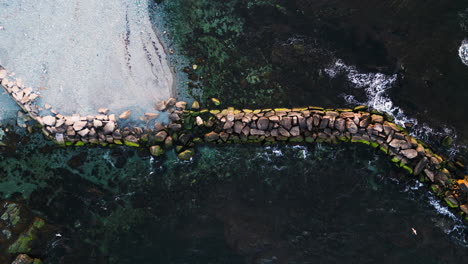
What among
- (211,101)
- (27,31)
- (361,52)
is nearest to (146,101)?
(211,101)

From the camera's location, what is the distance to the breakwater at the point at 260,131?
12422 millimetres

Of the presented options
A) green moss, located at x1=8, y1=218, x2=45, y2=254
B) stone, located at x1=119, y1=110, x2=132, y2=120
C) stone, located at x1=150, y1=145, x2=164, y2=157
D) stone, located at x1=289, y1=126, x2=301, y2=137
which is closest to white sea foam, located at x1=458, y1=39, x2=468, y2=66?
stone, located at x1=289, y1=126, x2=301, y2=137

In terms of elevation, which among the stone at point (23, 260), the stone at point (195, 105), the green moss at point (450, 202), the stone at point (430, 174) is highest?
the stone at point (195, 105)

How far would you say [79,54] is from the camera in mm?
12500

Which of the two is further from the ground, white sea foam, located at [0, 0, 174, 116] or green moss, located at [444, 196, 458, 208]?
white sea foam, located at [0, 0, 174, 116]

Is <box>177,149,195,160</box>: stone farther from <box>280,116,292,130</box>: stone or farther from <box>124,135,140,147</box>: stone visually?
<box>280,116,292,130</box>: stone

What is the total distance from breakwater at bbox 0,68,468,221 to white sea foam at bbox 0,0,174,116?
45cm

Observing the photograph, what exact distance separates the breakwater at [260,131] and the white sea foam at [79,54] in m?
0.45

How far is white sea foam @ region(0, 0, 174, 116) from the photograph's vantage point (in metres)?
12.5

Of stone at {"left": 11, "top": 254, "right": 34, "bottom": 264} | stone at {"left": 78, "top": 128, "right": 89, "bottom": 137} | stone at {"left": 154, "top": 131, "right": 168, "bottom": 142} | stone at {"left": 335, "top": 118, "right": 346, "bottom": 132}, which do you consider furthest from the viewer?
stone at {"left": 154, "top": 131, "right": 168, "bottom": 142}

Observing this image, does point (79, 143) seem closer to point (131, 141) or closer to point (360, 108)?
point (131, 141)

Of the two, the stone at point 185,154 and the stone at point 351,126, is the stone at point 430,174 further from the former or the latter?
the stone at point 185,154

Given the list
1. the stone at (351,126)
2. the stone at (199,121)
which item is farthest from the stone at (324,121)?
A: the stone at (199,121)

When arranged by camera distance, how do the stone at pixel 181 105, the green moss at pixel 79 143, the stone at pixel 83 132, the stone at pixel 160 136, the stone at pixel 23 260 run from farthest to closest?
1. the green moss at pixel 79 143
2. the stone at pixel 181 105
3. the stone at pixel 160 136
4. the stone at pixel 83 132
5. the stone at pixel 23 260
